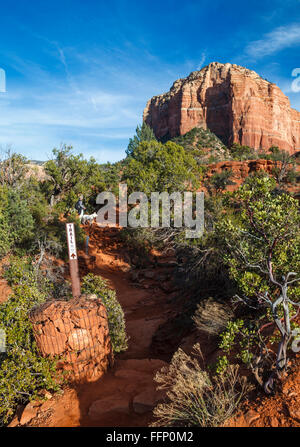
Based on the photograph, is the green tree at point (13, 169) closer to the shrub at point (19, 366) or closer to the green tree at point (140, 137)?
the shrub at point (19, 366)

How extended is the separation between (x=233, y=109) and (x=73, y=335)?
3177 inches

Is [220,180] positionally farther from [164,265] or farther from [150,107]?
[150,107]

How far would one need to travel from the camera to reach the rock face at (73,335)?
5.12 metres

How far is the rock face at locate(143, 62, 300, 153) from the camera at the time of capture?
73.6m

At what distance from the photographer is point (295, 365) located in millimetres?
3871

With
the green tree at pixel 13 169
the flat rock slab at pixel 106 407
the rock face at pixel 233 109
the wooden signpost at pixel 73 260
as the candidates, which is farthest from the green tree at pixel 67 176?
the rock face at pixel 233 109

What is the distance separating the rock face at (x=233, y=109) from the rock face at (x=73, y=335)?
74445 mm

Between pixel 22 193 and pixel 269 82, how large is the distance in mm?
87783

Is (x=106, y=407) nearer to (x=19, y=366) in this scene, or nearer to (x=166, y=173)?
(x=19, y=366)

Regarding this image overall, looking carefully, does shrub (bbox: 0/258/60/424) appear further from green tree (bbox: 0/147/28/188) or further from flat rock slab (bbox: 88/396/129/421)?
green tree (bbox: 0/147/28/188)

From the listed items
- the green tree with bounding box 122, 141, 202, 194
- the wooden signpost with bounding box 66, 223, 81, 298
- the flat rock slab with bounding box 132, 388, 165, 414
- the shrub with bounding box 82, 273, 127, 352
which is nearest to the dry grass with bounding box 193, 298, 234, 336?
the flat rock slab with bounding box 132, 388, 165, 414

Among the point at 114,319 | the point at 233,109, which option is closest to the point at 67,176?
the point at 114,319

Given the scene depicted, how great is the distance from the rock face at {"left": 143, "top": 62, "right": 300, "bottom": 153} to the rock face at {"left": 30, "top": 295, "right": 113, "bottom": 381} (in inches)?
2931

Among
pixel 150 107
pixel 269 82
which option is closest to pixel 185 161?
pixel 269 82
